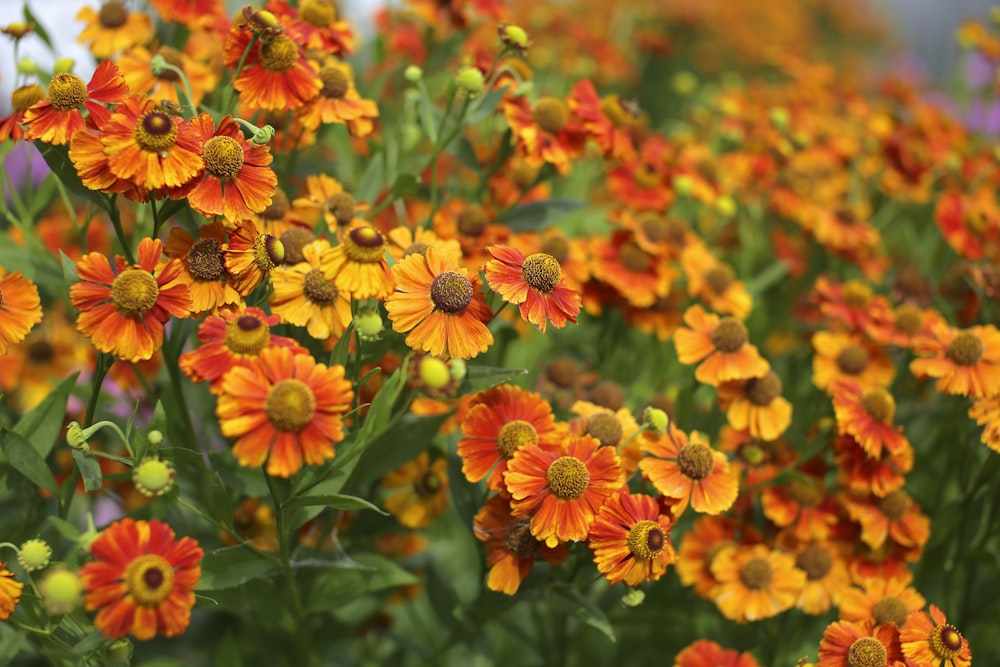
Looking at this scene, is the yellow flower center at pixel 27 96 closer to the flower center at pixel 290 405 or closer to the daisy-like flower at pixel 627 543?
the flower center at pixel 290 405

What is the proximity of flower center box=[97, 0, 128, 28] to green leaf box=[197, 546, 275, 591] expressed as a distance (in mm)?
916

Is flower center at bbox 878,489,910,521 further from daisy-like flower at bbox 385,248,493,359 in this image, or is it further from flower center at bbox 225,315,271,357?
flower center at bbox 225,315,271,357

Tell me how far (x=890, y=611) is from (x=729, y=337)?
0.45 metres

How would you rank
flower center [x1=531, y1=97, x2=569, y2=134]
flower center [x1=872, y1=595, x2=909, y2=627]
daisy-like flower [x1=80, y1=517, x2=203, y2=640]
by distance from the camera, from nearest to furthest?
daisy-like flower [x1=80, y1=517, x2=203, y2=640]
flower center [x1=872, y1=595, x2=909, y2=627]
flower center [x1=531, y1=97, x2=569, y2=134]

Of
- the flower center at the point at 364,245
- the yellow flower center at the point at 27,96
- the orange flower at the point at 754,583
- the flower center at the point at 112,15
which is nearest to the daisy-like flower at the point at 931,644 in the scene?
the orange flower at the point at 754,583

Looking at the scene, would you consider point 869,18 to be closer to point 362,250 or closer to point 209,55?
point 209,55

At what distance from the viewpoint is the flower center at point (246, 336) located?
34.8 inches

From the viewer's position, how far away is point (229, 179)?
964 millimetres

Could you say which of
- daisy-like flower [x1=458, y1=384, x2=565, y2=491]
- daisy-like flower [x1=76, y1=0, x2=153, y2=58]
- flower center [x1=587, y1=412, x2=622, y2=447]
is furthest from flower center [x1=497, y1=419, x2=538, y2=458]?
daisy-like flower [x1=76, y1=0, x2=153, y2=58]

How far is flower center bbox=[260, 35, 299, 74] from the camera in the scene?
110 cm

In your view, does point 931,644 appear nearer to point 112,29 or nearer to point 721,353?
point 721,353

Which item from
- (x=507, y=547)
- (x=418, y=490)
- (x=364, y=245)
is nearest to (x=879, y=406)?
(x=507, y=547)

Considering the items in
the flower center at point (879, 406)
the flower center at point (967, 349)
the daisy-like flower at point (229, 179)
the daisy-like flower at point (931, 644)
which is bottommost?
the daisy-like flower at point (931, 644)

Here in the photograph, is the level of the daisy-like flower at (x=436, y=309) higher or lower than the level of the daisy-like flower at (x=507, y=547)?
higher
